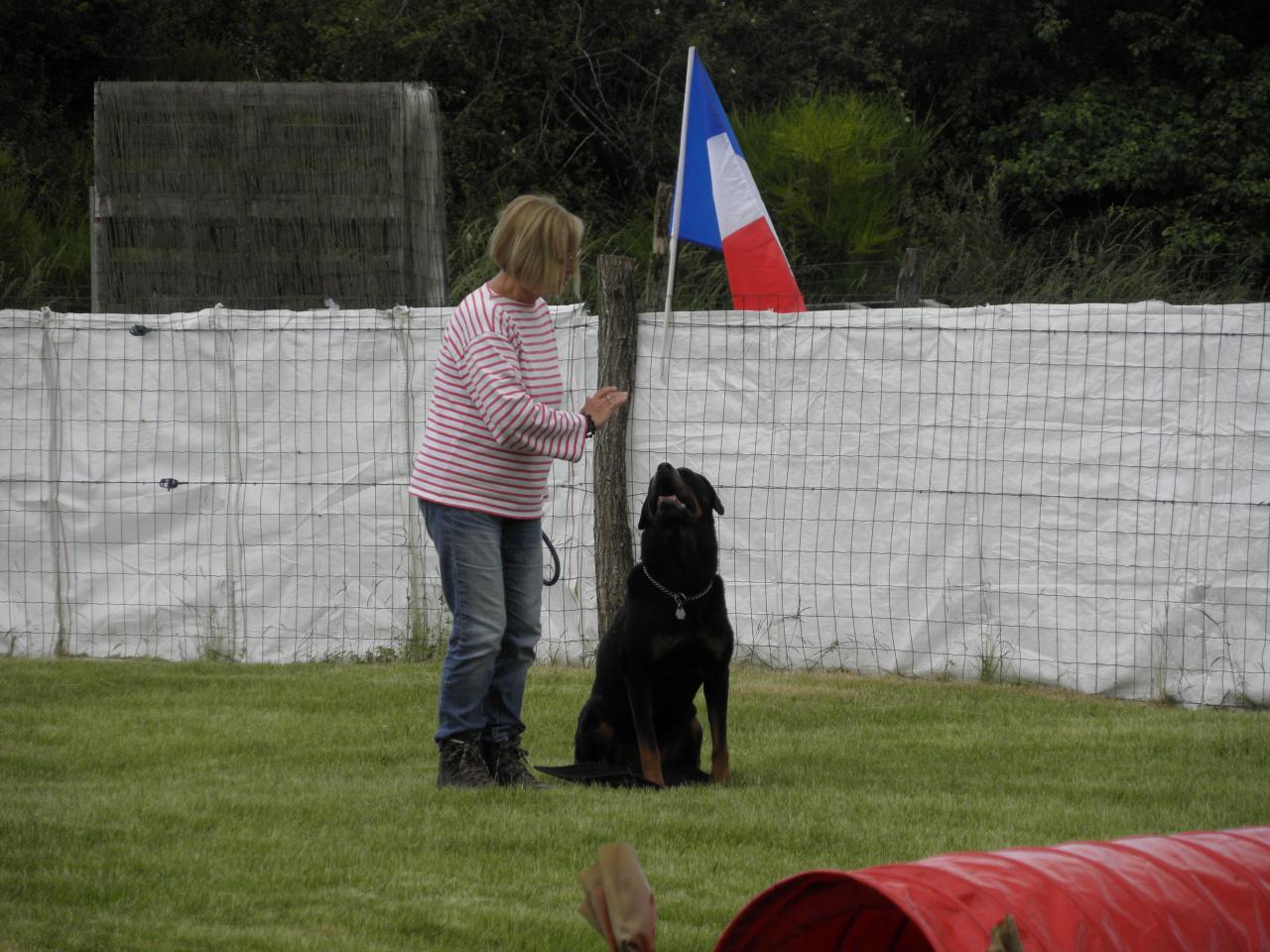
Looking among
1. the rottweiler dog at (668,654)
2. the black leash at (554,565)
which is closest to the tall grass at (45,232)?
the black leash at (554,565)

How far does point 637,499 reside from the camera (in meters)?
8.12

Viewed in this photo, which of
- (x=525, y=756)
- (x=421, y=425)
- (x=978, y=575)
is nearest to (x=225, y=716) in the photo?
(x=525, y=756)

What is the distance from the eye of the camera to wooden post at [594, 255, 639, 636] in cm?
797

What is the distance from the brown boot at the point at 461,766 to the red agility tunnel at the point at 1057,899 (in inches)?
82.0

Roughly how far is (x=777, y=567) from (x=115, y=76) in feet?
55.2

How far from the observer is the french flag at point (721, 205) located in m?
8.20

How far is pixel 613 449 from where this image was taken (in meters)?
8.02

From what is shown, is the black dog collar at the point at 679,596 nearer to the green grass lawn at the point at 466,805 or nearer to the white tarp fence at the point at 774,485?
the green grass lawn at the point at 466,805

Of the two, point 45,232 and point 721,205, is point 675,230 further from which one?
point 45,232

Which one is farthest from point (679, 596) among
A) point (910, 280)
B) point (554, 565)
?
point (910, 280)

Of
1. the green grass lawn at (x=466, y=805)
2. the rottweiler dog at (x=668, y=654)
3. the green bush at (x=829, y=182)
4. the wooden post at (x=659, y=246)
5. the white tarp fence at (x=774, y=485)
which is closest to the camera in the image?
the green grass lawn at (x=466, y=805)

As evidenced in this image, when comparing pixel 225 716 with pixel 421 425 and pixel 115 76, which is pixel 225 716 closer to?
pixel 421 425

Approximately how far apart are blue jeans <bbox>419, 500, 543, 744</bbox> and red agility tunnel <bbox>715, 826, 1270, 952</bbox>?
2.07 m

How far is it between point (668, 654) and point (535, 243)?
4.66 ft
